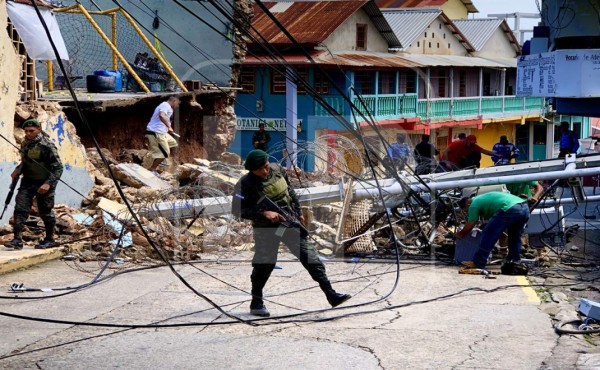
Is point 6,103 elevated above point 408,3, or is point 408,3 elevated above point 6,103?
point 408,3

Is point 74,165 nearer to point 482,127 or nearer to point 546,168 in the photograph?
point 546,168

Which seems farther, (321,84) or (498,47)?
(498,47)

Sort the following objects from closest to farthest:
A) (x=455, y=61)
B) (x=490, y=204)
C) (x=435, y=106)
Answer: (x=490, y=204) → (x=435, y=106) → (x=455, y=61)

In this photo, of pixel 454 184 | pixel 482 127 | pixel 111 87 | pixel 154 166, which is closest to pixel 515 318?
pixel 454 184

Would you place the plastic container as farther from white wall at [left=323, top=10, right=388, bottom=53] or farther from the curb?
white wall at [left=323, top=10, right=388, bottom=53]

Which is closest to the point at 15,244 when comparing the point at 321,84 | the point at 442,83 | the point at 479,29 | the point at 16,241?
the point at 16,241

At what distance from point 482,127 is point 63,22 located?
28198mm

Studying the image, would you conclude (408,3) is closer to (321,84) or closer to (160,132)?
(321,84)

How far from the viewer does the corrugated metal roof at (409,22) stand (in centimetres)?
4291

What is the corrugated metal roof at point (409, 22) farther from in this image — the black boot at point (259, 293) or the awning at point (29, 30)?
the black boot at point (259, 293)

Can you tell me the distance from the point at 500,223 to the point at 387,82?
28.4 metres

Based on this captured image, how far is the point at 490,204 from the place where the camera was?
12.1 meters

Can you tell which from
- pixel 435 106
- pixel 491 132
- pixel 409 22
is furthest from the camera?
pixel 491 132

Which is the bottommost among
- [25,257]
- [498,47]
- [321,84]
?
[25,257]
